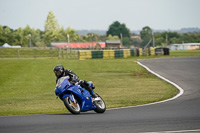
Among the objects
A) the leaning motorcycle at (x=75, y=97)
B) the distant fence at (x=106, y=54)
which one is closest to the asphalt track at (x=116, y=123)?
the leaning motorcycle at (x=75, y=97)

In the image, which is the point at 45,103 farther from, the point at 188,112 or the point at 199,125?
the point at 199,125

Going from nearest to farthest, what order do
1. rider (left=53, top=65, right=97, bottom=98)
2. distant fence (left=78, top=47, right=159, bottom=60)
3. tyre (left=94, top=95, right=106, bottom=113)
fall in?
rider (left=53, top=65, right=97, bottom=98), tyre (left=94, top=95, right=106, bottom=113), distant fence (left=78, top=47, right=159, bottom=60)

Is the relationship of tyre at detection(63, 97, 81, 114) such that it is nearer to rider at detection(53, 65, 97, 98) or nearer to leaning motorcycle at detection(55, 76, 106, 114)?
leaning motorcycle at detection(55, 76, 106, 114)

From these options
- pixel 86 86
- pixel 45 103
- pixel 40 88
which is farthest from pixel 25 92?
pixel 86 86

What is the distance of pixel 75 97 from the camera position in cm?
1228

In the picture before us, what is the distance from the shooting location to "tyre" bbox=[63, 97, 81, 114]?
1185 cm

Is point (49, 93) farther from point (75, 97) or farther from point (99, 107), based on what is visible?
point (75, 97)

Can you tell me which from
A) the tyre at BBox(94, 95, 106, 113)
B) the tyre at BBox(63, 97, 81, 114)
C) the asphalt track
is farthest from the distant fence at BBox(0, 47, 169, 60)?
the asphalt track

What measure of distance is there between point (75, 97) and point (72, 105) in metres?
0.32

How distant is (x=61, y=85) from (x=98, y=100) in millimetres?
1339

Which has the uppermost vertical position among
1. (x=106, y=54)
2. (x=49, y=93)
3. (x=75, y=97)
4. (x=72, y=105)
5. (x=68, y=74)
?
(x=68, y=74)

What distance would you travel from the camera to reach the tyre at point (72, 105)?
11852 millimetres

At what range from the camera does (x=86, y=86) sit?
501 inches

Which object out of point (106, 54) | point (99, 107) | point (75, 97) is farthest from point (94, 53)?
point (75, 97)
